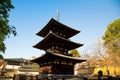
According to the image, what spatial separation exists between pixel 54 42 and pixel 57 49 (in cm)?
124

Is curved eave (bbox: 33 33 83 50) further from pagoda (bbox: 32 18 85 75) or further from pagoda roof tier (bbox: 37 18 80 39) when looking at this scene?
pagoda roof tier (bbox: 37 18 80 39)

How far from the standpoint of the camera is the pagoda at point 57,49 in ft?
71.4

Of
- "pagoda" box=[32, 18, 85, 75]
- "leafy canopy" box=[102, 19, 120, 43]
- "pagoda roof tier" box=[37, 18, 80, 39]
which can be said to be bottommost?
"pagoda" box=[32, 18, 85, 75]

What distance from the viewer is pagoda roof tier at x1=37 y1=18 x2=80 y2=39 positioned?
24219 millimetres

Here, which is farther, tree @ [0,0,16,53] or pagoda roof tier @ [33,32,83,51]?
pagoda roof tier @ [33,32,83,51]

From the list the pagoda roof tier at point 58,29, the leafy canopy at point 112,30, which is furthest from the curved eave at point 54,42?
the leafy canopy at point 112,30

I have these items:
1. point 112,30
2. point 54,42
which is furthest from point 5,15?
point 112,30

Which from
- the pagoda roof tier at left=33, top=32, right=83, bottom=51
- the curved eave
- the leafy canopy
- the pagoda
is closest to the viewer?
the pagoda

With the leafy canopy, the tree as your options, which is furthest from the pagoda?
the leafy canopy

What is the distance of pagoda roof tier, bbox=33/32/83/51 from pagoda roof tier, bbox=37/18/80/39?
196cm

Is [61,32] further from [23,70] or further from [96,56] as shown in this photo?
[23,70]

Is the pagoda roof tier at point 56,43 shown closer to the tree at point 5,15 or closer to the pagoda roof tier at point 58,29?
the pagoda roof tier at point 58,29

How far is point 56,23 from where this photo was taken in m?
24.1

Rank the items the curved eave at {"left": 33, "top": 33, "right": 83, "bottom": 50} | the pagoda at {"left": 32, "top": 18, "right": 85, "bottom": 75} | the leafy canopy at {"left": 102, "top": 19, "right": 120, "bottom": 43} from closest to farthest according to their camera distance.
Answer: the pagoda at {"left": 32, "top": 18, "right": 85, "bottom": 75}
the curved eave at {"left": 33, "top": 33, "right": 83, "bottom": 50}
the leafy canopy at {"left": 102, "top": 19, "right": 120, "bottom": 43}
